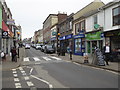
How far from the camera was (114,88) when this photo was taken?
719 cm

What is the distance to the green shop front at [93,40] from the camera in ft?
67.1

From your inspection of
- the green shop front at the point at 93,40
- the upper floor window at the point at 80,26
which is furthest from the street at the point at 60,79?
the upper floor window at the point at 80,26

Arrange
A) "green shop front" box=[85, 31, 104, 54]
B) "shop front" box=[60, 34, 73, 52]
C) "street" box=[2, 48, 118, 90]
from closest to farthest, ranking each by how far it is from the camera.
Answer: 1. "street" box=[2, 48, 118, 90]
2. "green shop front" box=[85, 31, 104, 54]
3. "shop front" box=[60, 34, 73, 52]

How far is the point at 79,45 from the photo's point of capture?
2775cm

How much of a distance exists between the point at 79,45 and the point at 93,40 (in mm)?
5302

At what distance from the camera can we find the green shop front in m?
20.5

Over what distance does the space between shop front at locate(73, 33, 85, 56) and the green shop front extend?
1315 millimetres

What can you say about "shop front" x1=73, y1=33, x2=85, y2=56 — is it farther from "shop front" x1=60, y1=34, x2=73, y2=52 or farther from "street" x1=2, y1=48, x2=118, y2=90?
"street" x1=2, y1=48, x2=118, y2=90

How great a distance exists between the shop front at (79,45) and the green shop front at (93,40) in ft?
4.32

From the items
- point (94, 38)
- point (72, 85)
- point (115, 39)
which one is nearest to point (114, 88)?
point (72, 85)

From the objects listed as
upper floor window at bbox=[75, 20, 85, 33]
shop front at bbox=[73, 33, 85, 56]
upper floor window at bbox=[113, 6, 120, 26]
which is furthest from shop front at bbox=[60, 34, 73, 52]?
upper floor window at bbox=[113, 6, 120, 26]

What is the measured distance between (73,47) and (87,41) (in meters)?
5.81

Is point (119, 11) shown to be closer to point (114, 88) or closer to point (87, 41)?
point (87, 41)

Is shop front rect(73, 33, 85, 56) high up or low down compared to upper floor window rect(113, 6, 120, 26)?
down
